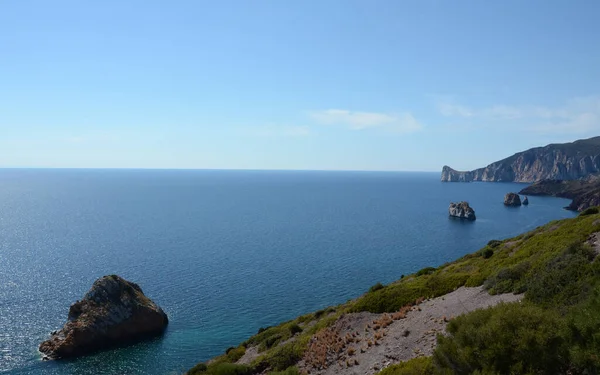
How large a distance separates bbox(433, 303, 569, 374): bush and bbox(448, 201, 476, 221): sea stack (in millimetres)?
147576

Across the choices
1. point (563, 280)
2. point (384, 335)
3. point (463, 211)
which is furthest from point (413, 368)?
point (463, 211)

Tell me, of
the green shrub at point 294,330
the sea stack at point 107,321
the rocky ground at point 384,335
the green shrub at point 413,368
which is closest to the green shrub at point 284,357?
the rocky ground at point 384,335

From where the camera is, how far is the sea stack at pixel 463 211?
153 meters

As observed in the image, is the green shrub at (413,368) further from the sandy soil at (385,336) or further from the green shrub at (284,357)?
the green shrub at (284,357)

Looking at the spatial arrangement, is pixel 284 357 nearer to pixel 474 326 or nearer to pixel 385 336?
pixel 385 336

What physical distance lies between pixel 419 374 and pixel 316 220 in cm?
13264

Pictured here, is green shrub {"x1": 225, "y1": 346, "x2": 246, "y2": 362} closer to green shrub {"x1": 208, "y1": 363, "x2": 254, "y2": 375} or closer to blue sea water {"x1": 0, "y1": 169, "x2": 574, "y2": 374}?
green shrub {"x1": 208, "y1": 363, "x2": 254, "y2": 375}

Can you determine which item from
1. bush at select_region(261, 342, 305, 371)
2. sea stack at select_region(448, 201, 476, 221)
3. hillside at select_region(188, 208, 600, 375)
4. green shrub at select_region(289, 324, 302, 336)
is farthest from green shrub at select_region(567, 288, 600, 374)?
sea stack at select_region(448, 201, 476, 221)

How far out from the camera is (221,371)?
1257 inches

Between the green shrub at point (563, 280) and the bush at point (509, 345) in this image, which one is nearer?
the bush at point (509, 345)

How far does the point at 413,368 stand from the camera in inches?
770

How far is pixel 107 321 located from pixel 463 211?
445 feet

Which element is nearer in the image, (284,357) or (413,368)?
(413,368)

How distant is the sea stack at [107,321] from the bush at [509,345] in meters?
50.2
